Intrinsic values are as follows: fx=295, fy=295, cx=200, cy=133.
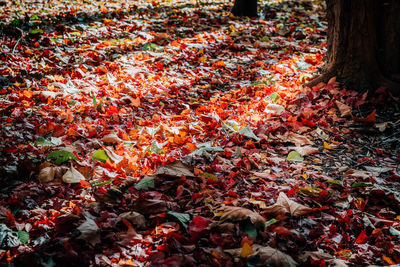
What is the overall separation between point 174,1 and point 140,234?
8342 millimetres

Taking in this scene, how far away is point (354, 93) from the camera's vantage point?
3.90 m

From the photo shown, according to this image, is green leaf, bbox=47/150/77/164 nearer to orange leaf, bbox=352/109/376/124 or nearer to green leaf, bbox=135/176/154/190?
green leaf, bbox=135/176/154/190

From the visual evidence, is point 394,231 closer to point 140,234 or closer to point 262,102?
point 140,234

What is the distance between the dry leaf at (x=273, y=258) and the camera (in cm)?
179

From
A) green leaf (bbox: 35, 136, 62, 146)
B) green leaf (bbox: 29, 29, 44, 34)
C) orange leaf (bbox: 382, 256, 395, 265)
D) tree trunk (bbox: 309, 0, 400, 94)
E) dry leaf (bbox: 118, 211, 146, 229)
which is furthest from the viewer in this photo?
green leaf (bbox: 29, 29, 44, 34)

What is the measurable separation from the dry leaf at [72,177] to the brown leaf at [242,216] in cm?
135

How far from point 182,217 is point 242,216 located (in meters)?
0.44

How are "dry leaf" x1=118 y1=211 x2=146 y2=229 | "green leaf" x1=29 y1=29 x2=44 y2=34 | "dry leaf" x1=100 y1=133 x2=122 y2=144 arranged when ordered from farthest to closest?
"green leaf" x1=29 y1=29 x2=44 y2=34
"dry leaf" x1=100 y1=133 x2=122 y2=144
"dry leaf" x1=118 y1=211 x2=146 y2=229

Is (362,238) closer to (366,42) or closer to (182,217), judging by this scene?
(182,217)

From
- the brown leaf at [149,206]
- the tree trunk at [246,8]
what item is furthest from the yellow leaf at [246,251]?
the tree trunk at [246,8]

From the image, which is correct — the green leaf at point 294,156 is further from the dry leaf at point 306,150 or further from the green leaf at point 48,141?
the green leaf at point 48,141

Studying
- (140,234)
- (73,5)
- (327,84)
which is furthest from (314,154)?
(73,5)

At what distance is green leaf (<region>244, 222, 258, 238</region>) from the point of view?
205cm

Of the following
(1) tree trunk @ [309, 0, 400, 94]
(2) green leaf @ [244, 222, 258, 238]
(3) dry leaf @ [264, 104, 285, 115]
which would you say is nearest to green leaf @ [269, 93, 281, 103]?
(3) dry leaf @ [264, 104, 285, 115]
